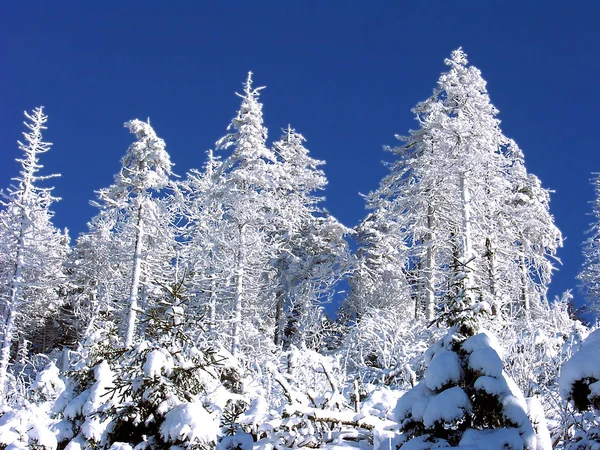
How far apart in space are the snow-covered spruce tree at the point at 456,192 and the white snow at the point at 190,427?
16602mm

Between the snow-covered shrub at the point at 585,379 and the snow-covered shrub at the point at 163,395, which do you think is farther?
the snow-covered shrub at the point at 163,395

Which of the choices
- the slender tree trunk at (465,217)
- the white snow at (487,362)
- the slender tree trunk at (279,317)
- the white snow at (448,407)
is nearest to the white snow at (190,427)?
the white snow at (448,407)

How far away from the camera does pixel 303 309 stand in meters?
30.9

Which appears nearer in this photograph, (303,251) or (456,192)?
(456,192)

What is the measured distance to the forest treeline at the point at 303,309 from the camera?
5.98 m

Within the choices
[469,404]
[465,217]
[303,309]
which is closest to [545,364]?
[469,404]

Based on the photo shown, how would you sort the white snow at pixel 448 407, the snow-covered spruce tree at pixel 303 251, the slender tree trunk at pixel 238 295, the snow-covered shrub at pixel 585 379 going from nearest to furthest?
the snow-covered shrub at pixel 585 379, the white snow at pixel 448 407, the slender tree trunk at pixel 238 295, the snow-covered spruce tree at pixel 303 251

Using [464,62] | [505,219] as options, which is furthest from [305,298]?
[464,62]

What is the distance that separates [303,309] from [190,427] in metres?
25.4

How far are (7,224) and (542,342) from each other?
2772 cm

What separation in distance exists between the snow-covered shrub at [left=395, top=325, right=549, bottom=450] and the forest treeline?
2cm

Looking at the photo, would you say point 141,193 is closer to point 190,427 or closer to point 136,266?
point 136,266

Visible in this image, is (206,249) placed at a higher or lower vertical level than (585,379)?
higher

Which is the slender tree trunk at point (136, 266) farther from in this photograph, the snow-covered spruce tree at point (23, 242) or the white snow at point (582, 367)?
the white snow at point (582, 367)
